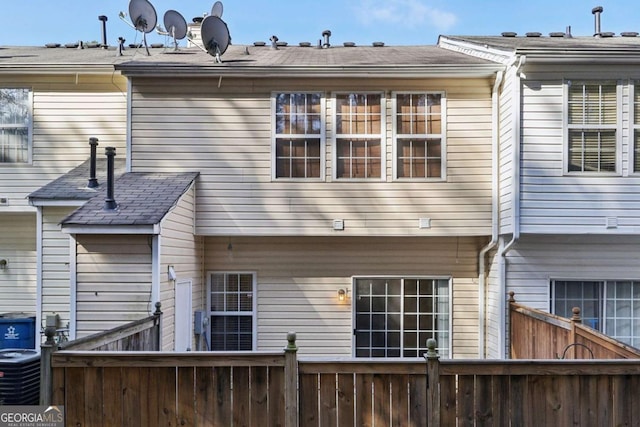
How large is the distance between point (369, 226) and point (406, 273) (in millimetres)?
1091

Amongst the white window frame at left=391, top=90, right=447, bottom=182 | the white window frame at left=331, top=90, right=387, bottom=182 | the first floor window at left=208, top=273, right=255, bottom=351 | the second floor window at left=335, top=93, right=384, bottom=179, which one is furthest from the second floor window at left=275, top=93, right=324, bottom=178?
the first floor window at left=208, top=273, right=255, bottom=351

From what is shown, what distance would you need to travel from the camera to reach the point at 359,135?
7.69 meters

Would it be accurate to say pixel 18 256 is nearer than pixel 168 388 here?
No

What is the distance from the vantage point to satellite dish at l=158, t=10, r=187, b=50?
9.21 metres

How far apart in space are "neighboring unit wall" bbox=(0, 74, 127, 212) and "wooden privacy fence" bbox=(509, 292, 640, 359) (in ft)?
21.9

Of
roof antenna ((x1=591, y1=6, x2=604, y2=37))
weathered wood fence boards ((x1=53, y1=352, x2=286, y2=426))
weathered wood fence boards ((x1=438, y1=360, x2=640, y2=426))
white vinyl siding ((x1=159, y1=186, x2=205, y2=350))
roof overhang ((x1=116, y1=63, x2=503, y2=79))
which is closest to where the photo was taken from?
weathered wood fence boards ((x1=438, y1=360, x2=640, y2=426))

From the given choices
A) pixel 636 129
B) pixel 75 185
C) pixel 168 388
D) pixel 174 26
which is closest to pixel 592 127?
pixel 636 129

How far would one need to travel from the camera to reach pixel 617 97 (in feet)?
22.8

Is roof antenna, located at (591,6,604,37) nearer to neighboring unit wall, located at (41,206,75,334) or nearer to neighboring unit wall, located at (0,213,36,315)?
neighboring unit wall, located at (41,206,75,334)

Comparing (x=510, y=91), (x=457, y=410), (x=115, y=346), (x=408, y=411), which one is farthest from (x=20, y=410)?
(x=510, y=91)

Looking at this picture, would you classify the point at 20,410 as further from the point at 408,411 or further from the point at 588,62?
the point at 588,62

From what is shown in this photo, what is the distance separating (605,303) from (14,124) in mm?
9488

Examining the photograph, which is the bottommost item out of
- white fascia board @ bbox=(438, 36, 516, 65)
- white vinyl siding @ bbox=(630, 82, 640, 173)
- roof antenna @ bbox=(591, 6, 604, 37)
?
white vinyl siding @ bbox=(630, 82, 640, 173)

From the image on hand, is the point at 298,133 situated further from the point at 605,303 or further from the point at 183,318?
the point at 605,303
